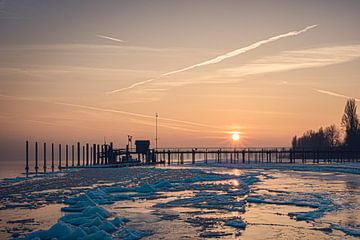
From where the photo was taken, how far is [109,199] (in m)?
25.5

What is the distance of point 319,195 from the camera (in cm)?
2719

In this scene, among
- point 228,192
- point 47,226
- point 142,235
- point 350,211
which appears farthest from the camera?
point 228,192

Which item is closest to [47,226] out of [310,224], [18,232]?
[18,232]

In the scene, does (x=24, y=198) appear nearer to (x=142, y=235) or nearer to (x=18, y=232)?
(x=18, y=232)

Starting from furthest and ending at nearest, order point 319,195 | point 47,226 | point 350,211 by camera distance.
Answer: point 319,195
point 350,211
point 47,226

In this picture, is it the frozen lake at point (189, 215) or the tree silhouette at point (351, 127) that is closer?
the frozen lake at point (189, 215)

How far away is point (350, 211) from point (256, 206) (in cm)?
438

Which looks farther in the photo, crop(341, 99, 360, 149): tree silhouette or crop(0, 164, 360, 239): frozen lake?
crop(341, 99, 360, 149): tree silhouette

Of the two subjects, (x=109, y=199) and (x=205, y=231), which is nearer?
(x=205, y=231)

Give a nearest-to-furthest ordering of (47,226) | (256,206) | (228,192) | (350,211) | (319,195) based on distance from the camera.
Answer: (47,226)
(350,211)
(256,206)
(319,195)
(228,192)

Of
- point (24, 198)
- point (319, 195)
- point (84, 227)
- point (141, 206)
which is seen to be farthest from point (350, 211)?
point (24, 198)

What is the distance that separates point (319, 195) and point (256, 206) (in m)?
6.30

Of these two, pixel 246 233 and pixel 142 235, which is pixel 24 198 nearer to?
pixel 142 235

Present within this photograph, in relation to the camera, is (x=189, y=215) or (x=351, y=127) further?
(x=351, y=127)
